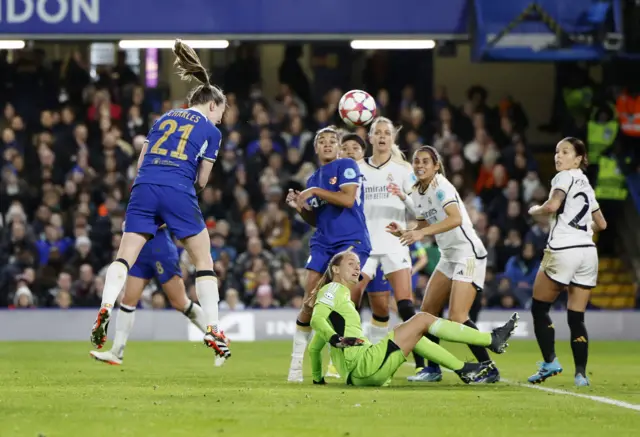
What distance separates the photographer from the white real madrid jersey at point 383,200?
12461 millimetres

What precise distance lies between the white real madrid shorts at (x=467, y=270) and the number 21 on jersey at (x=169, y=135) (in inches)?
96.4

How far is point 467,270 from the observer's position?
11180mm

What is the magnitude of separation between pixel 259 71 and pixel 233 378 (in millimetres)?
13654

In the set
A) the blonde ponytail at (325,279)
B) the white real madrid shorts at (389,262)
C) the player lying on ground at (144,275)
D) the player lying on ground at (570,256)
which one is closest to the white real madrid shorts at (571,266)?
the player lying on ground at (570,256)

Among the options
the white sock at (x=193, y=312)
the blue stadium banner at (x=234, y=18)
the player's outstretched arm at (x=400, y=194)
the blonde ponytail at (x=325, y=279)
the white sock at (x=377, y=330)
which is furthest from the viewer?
the blue stadium banner at (x=234, y=18)

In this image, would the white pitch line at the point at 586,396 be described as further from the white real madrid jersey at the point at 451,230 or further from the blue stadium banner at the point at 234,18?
the blue stadium banner at the point at 234,18

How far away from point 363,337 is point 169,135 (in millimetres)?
2070

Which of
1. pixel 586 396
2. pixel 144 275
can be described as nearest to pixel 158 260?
pixel 144 275

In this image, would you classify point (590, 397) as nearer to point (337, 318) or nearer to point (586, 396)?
point (586, 396)

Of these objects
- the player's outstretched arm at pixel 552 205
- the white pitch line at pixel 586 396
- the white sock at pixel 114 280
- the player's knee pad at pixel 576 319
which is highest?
the player's outstretched arm at pixel 552 205

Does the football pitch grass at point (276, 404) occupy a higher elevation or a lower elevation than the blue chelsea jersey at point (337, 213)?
lower

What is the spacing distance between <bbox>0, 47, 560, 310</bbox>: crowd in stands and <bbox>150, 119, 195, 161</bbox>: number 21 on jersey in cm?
999

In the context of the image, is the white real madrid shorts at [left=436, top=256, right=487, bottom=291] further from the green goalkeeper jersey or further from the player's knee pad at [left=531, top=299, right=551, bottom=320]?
the green goalkeeper jersey

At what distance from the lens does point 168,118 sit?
1038 cm
